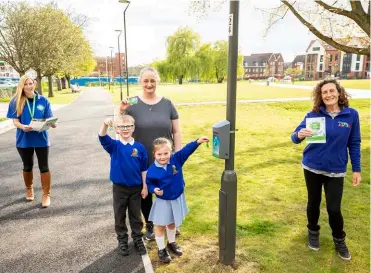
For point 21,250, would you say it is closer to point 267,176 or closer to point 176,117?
point 176,117

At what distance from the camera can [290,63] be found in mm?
132500

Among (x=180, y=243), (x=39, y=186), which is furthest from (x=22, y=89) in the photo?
(x=180, y=243)

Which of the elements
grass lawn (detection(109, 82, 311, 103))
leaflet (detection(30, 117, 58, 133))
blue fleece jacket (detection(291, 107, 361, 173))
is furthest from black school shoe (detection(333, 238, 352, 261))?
grass lawn (detection(109, 82, 311, 103))

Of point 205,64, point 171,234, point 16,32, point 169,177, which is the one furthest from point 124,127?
point 205,64

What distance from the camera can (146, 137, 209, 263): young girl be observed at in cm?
316

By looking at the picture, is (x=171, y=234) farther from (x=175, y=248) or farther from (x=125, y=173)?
(x=125, y=173)

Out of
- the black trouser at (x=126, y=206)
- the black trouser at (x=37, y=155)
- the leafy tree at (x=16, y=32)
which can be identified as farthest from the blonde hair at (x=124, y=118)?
the leafy tree at (x=16, y=32)

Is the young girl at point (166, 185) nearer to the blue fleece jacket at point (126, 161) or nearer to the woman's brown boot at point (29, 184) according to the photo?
the blue fleece jacket at point (126, 161)

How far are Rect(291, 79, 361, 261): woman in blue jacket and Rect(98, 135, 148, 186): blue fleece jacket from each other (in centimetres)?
174

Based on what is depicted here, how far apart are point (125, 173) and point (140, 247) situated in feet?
2.98

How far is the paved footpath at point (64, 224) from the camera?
11.0 feet

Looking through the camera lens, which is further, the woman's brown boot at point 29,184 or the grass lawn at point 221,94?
the grass lawn at point 221,94

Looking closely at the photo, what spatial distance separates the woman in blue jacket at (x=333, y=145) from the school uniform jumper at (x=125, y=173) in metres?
1.75

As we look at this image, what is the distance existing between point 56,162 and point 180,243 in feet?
16.0
